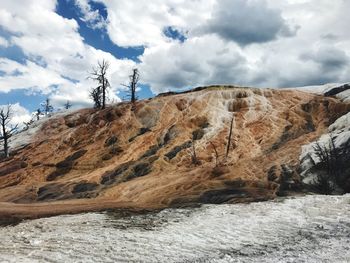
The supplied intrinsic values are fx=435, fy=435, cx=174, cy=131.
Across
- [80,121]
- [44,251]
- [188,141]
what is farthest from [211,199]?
[80,121]

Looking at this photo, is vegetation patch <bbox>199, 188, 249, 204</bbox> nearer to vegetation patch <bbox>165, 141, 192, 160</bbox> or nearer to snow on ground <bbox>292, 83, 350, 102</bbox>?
vegetation patch <bbox>165, 141, 192, 160</bbox>

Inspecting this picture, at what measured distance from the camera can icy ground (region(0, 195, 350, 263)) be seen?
13492 mm

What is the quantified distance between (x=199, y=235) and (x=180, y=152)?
21.5 metres

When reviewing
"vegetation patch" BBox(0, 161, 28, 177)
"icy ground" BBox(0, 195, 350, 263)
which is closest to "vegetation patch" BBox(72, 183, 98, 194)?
"icy ground" BBox(0, 195, 350, 263)

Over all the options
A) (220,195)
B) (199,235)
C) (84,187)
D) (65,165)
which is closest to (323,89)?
(65,165)

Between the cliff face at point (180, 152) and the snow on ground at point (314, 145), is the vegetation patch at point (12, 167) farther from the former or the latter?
the snow on ground at point (314, 145)

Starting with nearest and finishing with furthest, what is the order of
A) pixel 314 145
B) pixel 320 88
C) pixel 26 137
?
pixel 314 145 → pixel 320 88 → pixel 26 137

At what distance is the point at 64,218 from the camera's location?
1962 centimetres

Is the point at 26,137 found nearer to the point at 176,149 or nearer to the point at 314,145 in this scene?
the point at 176,149

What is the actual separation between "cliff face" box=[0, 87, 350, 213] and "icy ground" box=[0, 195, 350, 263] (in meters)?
3.85

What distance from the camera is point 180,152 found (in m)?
37.3

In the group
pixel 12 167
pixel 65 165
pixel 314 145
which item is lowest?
pixel 314 145

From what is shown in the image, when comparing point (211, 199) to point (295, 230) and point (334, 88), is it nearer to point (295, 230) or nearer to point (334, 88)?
point (295, 230)

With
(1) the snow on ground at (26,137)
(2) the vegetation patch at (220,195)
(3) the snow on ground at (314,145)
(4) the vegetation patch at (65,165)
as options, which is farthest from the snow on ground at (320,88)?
(1) the snow on ground at (26,137)
